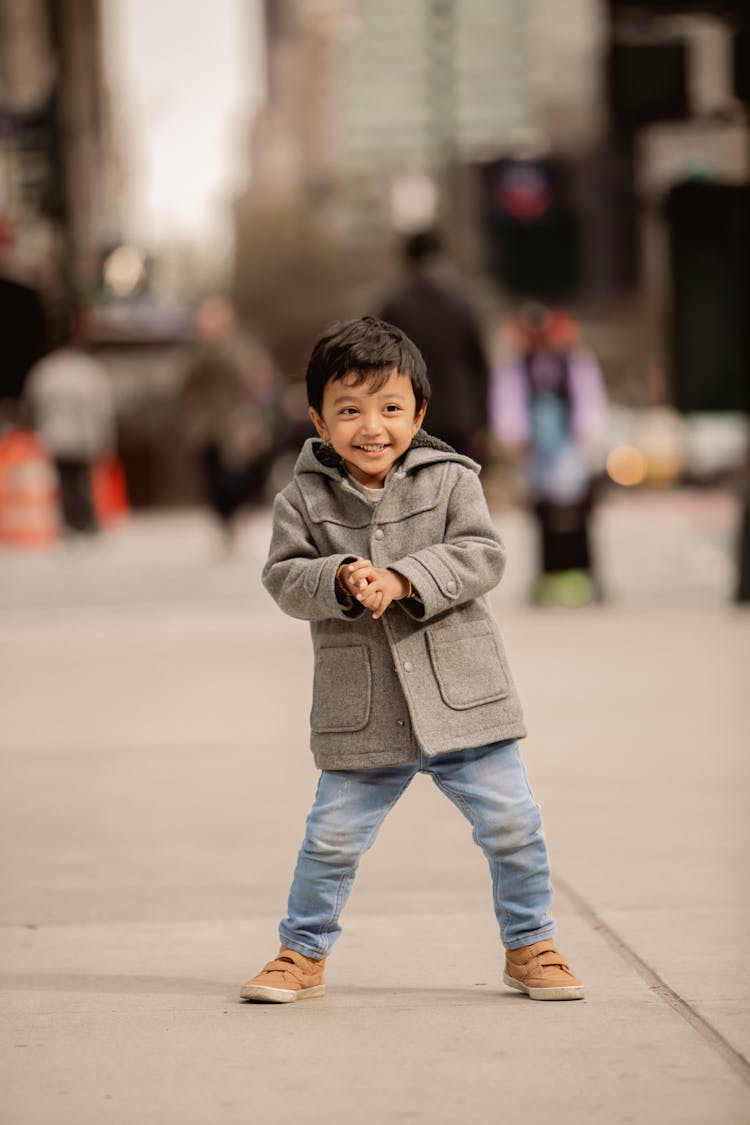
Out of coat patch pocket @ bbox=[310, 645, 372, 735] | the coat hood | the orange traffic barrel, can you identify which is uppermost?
the coat hood

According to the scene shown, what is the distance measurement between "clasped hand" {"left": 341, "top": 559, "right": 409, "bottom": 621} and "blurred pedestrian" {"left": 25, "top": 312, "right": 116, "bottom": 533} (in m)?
16.7

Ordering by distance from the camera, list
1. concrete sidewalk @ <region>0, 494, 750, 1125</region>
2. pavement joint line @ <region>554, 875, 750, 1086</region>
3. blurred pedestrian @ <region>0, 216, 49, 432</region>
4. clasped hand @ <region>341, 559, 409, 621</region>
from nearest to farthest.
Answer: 1. concrete sidewalk @ <region>0, 494, 750, 1125</region>
2. pavement joint line @ <region>554, 875, 750, 1086</region>
3. clasped hand @ <region>341, 559, 409, 621</region>
4. blurred pedestrian @ <region>0, 216, 49, 432</region>

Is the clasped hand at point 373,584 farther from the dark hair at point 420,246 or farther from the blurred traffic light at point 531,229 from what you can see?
the blurred traffic light at point 531,229

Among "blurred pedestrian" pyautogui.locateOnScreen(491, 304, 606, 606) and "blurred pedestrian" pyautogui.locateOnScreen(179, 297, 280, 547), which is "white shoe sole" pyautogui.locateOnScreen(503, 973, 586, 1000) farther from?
"blurred pedestrian" pyautogui.locateOnScreen(179, 297, 280, 547)

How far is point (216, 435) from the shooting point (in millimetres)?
19125

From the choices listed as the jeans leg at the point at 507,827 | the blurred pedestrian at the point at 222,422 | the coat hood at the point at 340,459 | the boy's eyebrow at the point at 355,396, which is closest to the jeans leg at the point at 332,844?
the jeans leg at the point at 507,827

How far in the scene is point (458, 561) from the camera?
14.3 feet

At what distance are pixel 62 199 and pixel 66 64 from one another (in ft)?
34.6

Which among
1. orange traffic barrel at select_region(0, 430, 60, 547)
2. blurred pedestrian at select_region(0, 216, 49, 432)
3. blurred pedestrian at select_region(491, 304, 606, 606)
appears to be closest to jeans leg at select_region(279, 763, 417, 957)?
blurred pedestrian at select_region(491, 304, 606, 606)

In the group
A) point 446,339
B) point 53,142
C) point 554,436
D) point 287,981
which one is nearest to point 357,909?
point 287,981

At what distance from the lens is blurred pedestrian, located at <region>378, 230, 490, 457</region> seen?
39.1 ft

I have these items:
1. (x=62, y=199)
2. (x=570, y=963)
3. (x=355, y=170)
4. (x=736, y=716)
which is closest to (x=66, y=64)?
(x=62, y=199)

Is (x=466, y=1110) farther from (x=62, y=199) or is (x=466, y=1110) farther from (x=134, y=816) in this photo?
(x=62, y=199)

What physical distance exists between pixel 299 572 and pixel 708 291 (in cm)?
810
